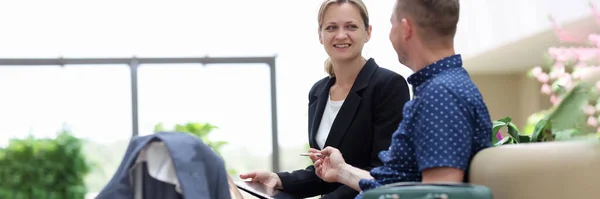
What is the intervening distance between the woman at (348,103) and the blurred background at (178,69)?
3.77 metres

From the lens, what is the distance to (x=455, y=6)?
1684 mm

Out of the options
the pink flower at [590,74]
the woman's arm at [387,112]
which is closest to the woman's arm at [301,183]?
the woman's arm at [387,112]

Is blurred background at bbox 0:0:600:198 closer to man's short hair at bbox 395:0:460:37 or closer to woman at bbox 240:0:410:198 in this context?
woman at bbox 240:0:410:198

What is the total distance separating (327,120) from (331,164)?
1.16 feet

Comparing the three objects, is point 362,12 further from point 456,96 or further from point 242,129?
point 242,129

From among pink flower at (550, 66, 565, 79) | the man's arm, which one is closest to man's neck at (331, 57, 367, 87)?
the man's arm

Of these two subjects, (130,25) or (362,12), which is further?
(130,25)

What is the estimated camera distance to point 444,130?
1.56 metres

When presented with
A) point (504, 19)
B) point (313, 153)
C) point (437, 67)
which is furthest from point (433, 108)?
point (504, 19)

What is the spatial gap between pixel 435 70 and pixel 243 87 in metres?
4.90

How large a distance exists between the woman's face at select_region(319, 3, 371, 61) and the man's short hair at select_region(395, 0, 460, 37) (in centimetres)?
72

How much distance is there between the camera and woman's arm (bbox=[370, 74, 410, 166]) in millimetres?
2279

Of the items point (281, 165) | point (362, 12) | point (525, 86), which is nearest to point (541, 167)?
point (362, 12)

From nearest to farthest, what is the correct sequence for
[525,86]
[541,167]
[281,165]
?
[541,167], [281,165], [525,86]
